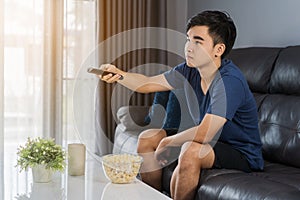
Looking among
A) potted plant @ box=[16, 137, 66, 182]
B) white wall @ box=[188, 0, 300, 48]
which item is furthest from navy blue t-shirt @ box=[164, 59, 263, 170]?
white wall @ box=[188, 0, 300, 48]

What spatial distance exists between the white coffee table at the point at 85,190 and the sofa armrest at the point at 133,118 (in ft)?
4.02

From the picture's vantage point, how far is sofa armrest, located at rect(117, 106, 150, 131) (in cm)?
352

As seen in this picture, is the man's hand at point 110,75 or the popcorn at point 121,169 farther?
the man's hand at point 110,75

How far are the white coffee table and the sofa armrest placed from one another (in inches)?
48.2

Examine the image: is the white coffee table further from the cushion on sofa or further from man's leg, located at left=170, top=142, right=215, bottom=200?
the cushion on sofa

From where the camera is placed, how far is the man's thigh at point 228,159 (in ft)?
8.13

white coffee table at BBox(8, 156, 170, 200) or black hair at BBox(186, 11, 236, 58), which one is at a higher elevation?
black hair at BBox(186, 11, 236, 58)

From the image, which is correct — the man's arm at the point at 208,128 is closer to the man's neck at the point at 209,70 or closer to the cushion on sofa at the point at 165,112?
the man's neck at the point at 209,70

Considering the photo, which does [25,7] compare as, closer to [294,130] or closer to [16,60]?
[16,60]

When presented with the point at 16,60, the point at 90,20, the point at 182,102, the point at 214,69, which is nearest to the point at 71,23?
the point at 90,20

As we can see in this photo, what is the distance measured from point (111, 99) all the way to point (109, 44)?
48cm

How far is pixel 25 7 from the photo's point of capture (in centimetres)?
425

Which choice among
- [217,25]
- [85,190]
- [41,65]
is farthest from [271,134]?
[41,65]

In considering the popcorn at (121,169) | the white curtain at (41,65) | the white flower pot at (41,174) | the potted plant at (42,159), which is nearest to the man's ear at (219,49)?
the popcorn at (121,169)
